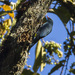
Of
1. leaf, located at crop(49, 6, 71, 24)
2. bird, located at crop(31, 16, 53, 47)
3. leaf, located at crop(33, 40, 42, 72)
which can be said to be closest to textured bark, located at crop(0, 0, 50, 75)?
bird, located at crop(31, 16, 53, 47)

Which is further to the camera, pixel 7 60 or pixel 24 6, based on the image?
Result: pixel 24 6

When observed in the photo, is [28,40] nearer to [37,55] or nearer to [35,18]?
[35,18]

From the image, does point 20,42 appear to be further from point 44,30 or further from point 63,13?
point 63,13

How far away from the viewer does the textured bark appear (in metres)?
0.93

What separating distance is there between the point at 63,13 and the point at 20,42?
2.04 ft

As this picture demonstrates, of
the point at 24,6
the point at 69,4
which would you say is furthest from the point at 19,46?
the point at 69,4

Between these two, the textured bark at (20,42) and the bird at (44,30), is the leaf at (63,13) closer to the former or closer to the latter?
the bird at (44,30)

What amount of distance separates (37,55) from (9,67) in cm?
79

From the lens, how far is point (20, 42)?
3.28 ft

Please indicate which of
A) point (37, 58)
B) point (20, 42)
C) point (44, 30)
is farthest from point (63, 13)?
point (20, 42)

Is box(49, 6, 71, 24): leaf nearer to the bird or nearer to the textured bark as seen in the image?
the bird

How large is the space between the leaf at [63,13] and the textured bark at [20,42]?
33 centimetres

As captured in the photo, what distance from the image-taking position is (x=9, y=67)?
0.92 meters

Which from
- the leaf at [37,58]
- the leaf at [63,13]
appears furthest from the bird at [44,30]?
the leaf at [37,58]
